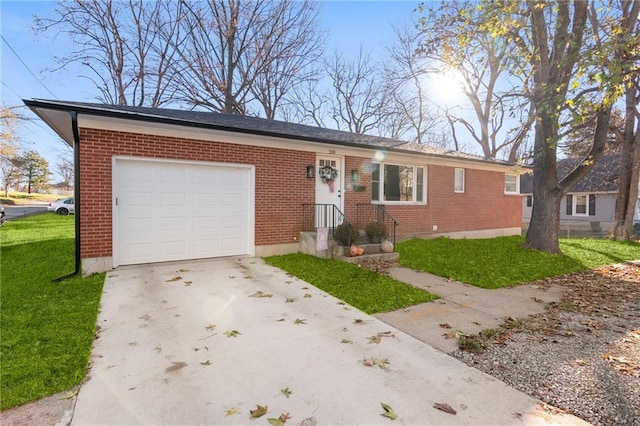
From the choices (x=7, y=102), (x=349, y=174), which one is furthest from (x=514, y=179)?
(x=7, y=102)

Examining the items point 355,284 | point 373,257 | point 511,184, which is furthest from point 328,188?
point 511,184

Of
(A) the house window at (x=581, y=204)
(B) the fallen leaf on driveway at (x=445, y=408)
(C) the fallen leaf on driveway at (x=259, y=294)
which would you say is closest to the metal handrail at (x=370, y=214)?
(C) the fallen leaf on driveway at (x=259, y=294)

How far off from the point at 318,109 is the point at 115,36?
1294cm

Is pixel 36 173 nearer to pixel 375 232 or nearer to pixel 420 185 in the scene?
pixel 420 185

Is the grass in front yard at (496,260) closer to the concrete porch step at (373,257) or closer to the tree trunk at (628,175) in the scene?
the concrete porch step at (373,257)

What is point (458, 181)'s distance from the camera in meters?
12.1

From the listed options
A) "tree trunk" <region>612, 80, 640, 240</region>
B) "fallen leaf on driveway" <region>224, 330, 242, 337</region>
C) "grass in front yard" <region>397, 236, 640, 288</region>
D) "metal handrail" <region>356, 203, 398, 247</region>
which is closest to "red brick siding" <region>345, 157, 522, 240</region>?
"metal handrail" <region>356, 203, 398, 247</region>

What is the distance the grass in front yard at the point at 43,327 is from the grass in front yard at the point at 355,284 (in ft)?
10.7

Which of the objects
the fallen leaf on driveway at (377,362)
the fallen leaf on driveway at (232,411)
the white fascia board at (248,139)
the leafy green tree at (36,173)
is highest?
the leafy green tree at (36,173)

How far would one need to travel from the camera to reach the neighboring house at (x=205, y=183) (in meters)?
5.86

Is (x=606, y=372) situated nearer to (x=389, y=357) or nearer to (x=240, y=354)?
(x=389, y=357)

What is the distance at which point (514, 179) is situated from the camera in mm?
14242

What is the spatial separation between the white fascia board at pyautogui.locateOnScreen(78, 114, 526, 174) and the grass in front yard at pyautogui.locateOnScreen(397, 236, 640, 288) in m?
2.80

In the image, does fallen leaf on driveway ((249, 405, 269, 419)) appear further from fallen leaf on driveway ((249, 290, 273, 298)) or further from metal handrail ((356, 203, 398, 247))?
metal handrail ((356, 203, 398, 247))
